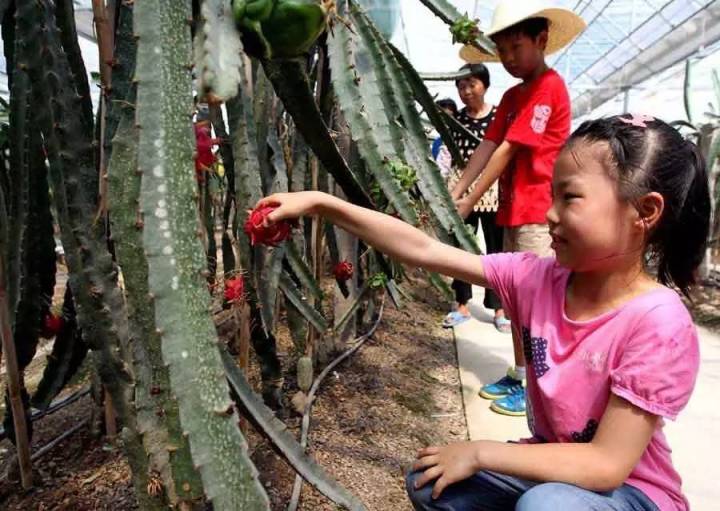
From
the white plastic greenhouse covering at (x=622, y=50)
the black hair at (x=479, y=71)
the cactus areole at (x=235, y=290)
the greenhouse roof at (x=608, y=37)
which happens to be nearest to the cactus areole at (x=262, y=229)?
the cactus areole at (x=235, y=290)

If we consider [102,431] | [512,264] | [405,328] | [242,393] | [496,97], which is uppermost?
[496,97]

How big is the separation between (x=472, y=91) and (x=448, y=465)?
1489 millimetres

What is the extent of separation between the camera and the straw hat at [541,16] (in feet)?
4.18

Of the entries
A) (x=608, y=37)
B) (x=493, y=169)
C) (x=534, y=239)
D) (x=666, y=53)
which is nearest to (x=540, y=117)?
(x=493, y=169)

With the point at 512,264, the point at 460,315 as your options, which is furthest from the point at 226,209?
the point at 460,315

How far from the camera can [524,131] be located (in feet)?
4.34

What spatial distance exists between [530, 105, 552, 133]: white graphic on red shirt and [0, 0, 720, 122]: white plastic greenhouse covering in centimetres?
327

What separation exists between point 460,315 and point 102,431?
4.87 feet

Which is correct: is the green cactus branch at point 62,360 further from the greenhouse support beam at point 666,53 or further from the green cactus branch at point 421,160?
the greenhouse support beam at point 666,53

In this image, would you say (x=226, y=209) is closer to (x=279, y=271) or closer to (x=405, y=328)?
(x=279, y=271)

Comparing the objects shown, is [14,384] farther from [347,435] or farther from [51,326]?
[347,435]

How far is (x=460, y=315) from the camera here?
227 cm

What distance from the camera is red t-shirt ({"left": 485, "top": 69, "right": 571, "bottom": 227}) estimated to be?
4.32 ft

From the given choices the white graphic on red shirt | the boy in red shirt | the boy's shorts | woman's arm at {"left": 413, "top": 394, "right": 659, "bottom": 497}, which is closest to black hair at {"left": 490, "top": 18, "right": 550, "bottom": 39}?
the boy in red shirt
